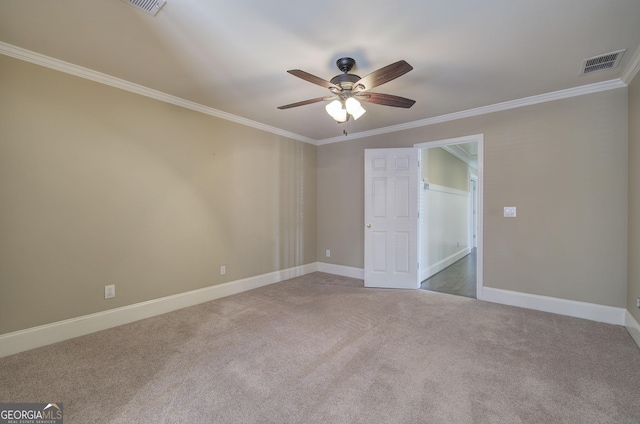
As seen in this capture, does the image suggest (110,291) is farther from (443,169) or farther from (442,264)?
(443,169)

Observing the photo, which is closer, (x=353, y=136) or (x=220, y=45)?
(x=220, y=45)

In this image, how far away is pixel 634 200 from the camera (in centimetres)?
260

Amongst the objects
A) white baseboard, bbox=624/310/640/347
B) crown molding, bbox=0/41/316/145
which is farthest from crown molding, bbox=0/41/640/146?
white baseboard, bbox=624/310/640/347

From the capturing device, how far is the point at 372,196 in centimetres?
431

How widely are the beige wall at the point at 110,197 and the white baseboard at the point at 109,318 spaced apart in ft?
0.21

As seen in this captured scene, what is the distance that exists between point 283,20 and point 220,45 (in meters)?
0.62

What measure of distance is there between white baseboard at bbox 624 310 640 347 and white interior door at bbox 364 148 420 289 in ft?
6.99

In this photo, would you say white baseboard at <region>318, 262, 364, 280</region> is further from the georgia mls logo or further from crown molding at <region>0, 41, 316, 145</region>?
the georgia mls logo

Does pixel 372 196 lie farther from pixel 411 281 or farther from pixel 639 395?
pixel 639 395

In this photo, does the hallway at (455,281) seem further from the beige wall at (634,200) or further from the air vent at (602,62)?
the air vent at (602,62)

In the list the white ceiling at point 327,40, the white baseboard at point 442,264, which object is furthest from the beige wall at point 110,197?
the white baseboard at point 442,264

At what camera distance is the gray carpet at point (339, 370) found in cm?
163

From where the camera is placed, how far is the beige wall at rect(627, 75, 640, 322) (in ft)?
8.21

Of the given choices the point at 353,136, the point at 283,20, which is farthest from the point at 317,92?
the point at 353,136
